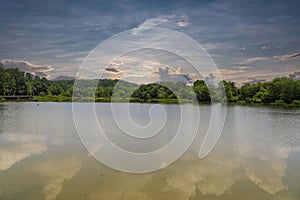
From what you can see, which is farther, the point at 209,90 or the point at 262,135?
the point at 209,90

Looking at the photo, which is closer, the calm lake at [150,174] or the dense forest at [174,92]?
the calm lake at [150,174]

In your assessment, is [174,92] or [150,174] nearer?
[150,174]

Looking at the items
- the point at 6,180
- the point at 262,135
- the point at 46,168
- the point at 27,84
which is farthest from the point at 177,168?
the point at 27,84

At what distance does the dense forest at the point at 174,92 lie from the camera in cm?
4088

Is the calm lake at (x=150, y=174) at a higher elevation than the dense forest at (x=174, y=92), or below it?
below

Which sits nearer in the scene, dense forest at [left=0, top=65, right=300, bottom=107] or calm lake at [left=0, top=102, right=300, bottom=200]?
calm lake at [left=0, top=102, right=300, bottom=200]

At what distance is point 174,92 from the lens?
43750mm

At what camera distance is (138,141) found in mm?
10664

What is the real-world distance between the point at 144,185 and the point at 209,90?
150ft

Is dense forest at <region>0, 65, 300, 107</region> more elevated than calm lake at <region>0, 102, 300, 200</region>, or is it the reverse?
dense forest at <region>0, 65, 300, 107</region>

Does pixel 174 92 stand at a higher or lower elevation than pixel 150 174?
higher

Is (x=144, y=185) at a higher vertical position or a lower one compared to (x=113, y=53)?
lower

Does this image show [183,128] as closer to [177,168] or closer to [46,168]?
[177,168]

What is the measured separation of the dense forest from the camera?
40.9 m
